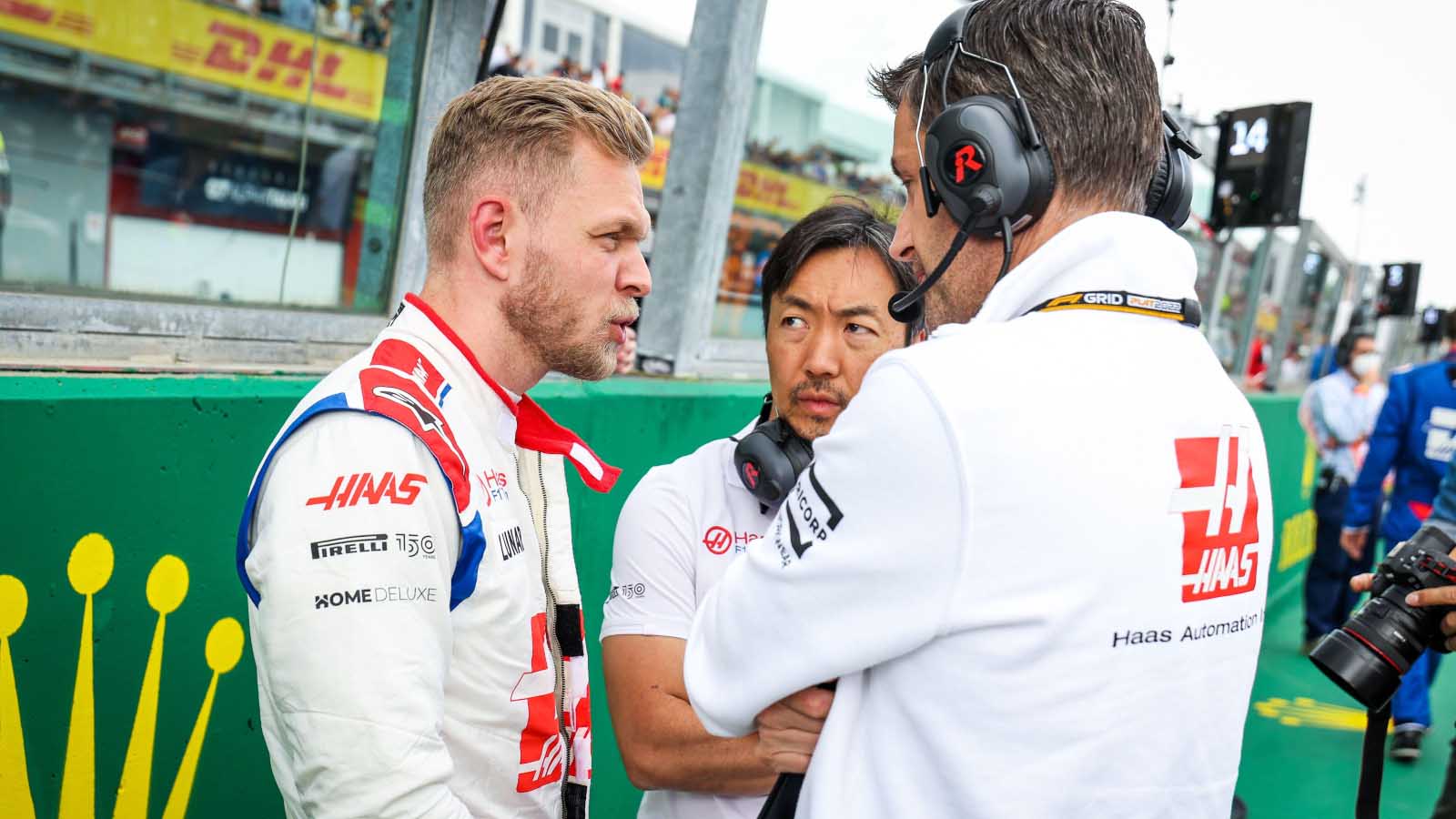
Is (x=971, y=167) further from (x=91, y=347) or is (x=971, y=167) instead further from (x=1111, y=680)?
(x=91, y=347)

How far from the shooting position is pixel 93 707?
1.97 meters

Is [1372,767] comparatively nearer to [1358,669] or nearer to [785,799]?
[1358,669]

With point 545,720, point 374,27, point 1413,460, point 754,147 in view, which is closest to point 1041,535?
point 545,720

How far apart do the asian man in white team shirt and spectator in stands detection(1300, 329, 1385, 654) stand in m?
6.61

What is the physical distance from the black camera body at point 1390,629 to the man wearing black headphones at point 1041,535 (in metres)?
1.04

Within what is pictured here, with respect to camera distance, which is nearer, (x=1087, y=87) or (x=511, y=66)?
(x=1087, y=87)

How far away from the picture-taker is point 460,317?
1.73 meters

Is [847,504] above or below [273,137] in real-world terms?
below

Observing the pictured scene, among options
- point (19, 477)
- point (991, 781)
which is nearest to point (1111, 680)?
point (991, 781)

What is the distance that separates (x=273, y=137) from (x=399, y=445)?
102 inches

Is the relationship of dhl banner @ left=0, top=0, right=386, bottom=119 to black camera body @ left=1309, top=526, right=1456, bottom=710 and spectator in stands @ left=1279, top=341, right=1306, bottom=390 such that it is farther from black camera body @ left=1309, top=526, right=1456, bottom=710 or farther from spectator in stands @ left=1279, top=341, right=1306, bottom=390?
spectator in stands @ left=1279, top=341, right=1306, bottom=390

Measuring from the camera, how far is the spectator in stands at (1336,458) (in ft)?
24.6

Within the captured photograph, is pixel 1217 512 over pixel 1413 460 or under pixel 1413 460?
under

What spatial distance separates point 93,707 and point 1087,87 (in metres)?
2.03
